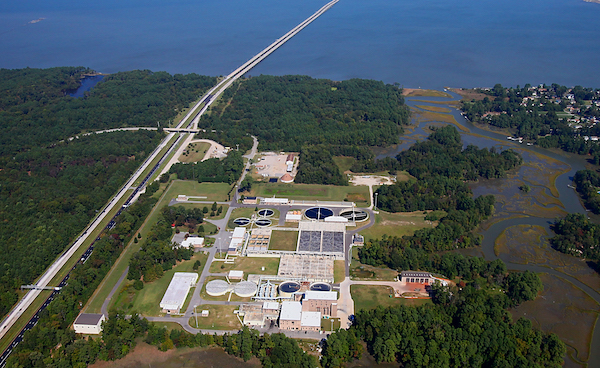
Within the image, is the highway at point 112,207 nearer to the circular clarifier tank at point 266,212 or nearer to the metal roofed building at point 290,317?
the circular clarifier tank at point 266,212

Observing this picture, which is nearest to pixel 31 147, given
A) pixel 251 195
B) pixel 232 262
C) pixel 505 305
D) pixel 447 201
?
pixel 251 195

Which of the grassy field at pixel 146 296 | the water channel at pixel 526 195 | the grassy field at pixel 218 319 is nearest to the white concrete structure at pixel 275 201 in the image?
Answer: the grassy field at pixel 146 296

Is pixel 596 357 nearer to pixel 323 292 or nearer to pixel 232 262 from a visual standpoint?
pixel 323 292

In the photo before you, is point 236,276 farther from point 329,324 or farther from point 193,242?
point 329,324

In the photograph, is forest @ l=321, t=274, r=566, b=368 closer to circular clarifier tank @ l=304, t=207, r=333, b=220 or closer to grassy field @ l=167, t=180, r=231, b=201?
circular clarifier tank @ l=304, t=207, r=333, b=220

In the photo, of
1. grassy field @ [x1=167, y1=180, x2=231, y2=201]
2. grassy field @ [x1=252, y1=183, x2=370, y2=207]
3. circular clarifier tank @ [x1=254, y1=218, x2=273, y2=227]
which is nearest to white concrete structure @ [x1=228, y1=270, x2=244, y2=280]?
circular clarifier tank @ [x1=254, y1=218, x2=273, y2=227]
